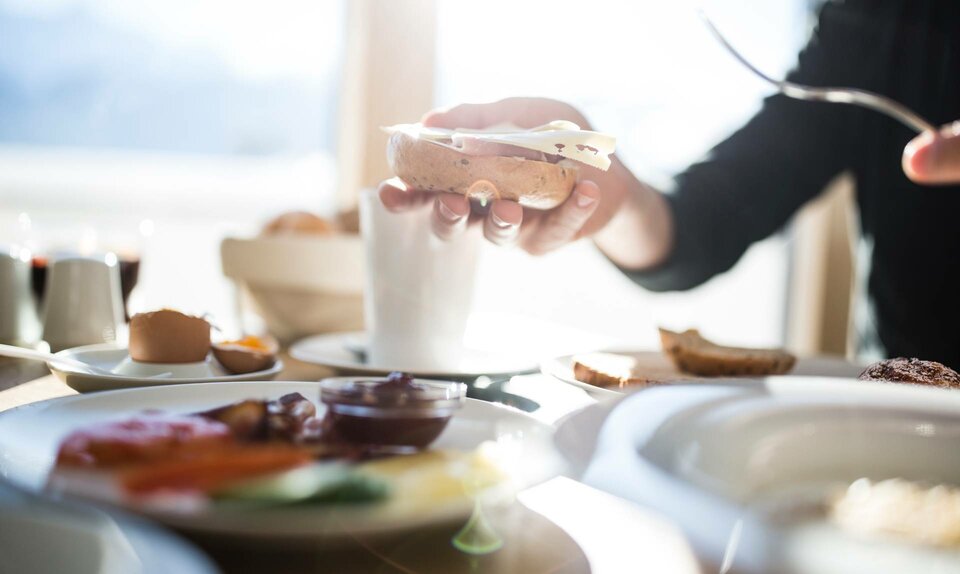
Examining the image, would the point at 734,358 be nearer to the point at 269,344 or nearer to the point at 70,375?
the point at 269,344

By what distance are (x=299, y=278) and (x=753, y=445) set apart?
2.37 ft

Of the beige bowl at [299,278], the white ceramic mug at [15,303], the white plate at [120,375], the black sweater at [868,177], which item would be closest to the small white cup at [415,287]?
the white plate at [120,375]

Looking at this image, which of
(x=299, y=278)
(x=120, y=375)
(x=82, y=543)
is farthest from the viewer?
(x=299, y=278)

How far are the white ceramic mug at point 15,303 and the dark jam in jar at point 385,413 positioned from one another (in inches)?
21.1

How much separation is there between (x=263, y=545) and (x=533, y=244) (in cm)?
48

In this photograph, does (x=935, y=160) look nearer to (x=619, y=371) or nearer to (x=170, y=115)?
(x=619, y=371)

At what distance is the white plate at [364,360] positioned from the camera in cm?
57

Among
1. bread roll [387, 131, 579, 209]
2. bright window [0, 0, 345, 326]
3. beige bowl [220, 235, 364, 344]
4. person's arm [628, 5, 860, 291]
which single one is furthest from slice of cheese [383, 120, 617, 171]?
bright window [0, 0, 345, 326]

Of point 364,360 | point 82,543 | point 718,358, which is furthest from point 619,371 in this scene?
point 82,543

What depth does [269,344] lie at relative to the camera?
0.58 metres

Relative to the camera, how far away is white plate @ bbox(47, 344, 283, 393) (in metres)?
0.44

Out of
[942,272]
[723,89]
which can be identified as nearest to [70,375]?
[942,272]

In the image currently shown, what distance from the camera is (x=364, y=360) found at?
657 millimetres

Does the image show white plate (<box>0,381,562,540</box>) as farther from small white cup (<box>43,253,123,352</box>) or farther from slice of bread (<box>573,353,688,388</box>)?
small white cup (<box>43,253,123,352</box>)
